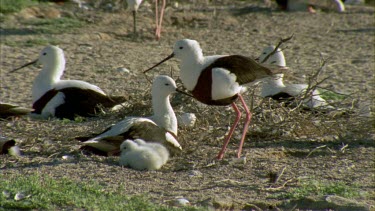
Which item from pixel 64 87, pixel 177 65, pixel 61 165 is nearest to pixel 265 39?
pixel 177 65

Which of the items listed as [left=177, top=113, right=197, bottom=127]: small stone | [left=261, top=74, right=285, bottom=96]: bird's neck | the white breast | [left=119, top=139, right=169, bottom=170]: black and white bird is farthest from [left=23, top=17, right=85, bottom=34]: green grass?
[left=119, top=139, right=169, bottom=170]: black and white bird

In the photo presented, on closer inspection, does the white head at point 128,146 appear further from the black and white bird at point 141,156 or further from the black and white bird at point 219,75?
the black and white bird at point 219,75

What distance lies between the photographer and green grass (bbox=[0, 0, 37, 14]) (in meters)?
12.1

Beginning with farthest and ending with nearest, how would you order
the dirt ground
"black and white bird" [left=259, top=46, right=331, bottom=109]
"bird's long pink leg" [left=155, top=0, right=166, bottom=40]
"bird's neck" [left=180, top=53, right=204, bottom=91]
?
"bird's long pink leg" [left=155, top=0, right=166, bottom=40] → "black and white bird" [left=259, top=46, right=331, bottom=109] → "bird's neck" [left=180, top=53, right=204, bottom=91] → the dirt ground

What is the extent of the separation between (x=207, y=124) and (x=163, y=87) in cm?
62

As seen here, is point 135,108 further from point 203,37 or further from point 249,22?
point 249,22

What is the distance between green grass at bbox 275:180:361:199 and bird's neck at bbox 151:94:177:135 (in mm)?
1229

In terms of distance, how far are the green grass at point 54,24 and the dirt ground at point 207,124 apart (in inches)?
5.0

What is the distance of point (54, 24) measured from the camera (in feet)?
38.7

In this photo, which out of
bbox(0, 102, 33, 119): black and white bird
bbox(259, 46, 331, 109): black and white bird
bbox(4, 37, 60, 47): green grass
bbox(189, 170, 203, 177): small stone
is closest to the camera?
bbox(189, 170, 203, 177): small stone

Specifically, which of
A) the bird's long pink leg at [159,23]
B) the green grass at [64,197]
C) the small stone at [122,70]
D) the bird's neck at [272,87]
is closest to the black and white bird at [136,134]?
the green grass at [64,197]

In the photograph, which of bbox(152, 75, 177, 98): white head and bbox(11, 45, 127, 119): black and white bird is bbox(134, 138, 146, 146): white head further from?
bbox(11, 45, 127, 119): black and white bird

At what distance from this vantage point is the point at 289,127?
734 cm

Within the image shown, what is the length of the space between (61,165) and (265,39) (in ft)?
21.7
